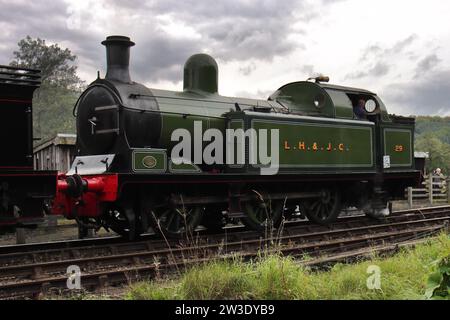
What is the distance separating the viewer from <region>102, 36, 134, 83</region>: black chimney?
8938 millimetres

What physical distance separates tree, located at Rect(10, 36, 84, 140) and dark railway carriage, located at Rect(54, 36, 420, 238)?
28865 mm

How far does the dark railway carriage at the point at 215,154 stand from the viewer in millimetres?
8406

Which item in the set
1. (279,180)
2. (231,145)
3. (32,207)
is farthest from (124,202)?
(279,180)

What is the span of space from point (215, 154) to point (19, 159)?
379 centimetres

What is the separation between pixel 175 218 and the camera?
8.84 metres

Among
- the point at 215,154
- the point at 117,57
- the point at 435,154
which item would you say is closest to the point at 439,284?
the point at 215,154

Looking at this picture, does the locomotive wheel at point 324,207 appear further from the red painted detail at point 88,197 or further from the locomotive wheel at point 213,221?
the red painted detail at point 88,197

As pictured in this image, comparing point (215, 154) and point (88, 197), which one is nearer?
point (88, 197)

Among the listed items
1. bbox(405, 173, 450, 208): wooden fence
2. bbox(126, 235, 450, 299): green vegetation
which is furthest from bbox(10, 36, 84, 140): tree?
bbox(126, 235, 450, 299): green vegetation

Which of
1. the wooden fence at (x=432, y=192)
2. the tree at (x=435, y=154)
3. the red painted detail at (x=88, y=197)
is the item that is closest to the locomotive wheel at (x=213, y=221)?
the red painted detail at (x=88, y=197)

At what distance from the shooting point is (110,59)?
29.6 feet

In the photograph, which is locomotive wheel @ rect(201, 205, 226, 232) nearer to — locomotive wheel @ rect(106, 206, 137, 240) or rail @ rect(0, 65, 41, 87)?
locomotive wheel @ rect(106, 206, 137, 240)

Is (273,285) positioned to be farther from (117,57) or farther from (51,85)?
(51,85)
